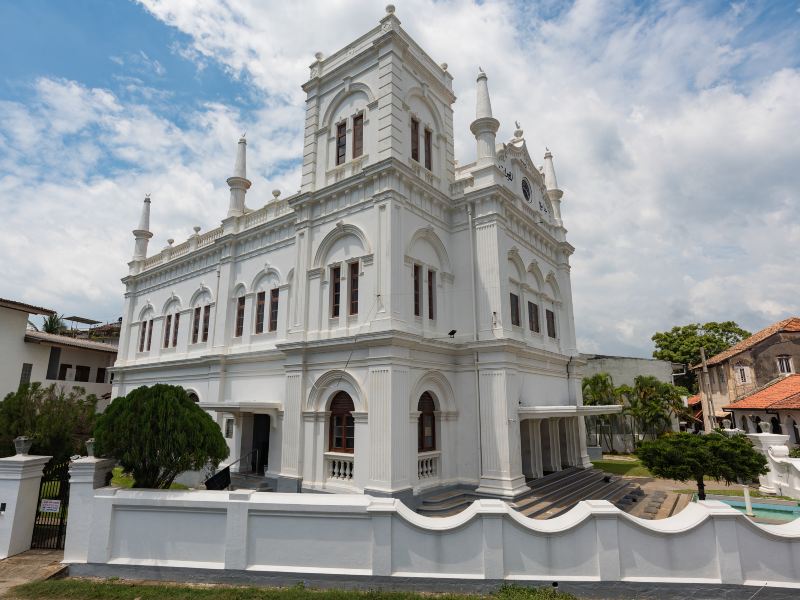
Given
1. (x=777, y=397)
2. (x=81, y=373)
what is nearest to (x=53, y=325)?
(x=81, y=373)

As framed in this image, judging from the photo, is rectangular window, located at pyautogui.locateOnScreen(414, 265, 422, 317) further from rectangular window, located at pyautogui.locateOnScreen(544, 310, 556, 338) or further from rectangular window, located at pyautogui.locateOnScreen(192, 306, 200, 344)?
rectangular window, located at pyautogui.locateOnScreen(192, 306, 200, 344)

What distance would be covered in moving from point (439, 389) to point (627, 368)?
75.9 feet

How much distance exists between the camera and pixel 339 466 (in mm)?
13242

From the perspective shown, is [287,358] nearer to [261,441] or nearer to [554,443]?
[261,441]

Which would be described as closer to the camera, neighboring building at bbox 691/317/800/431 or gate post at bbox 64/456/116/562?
gate post at bbox 64/456/116/562

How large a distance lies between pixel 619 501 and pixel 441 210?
433 inches

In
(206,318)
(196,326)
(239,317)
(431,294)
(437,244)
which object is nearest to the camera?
(431,294)

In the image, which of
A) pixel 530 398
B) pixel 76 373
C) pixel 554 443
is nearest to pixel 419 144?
pixel 530 398

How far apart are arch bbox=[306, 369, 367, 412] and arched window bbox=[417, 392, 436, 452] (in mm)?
1958

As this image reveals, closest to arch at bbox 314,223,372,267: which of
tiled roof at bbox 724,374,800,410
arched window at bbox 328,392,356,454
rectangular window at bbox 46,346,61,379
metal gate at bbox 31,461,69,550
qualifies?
arched window at bbox 328,392,356,454

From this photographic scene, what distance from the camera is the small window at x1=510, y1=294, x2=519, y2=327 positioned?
16078 mm

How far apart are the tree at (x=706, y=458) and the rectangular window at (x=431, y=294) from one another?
7062 mm

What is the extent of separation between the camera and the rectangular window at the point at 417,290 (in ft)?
46.7

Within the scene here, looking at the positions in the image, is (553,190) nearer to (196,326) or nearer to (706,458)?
(706,458)
